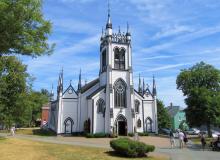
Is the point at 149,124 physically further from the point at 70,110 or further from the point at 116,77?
the point at 70,110

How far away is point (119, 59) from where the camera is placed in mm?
57438

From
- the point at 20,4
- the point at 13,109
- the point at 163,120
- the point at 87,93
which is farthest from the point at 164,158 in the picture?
the point at 163,120

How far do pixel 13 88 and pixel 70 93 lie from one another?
73.6 feet

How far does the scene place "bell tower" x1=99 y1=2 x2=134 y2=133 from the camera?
177 feet

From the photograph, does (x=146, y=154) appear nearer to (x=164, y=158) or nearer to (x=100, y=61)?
(x=164, y=158)

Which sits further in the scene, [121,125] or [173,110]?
[173,110]

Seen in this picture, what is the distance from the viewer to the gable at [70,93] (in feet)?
181

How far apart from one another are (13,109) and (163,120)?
45710mm

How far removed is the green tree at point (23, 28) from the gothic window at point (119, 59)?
3364 cm

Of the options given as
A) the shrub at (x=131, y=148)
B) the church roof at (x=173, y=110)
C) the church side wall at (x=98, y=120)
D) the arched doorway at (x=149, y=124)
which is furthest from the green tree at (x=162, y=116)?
the shrub at (x=131, y=148)

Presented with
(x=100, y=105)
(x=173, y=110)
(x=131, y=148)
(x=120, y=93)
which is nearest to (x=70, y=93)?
(x=100, y=105)

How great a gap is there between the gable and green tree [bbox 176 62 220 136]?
761 inches

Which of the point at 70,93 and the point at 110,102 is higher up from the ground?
the point at 70,93

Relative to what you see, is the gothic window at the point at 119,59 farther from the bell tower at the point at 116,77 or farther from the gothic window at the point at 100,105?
the gothic window at the point at 100,105
